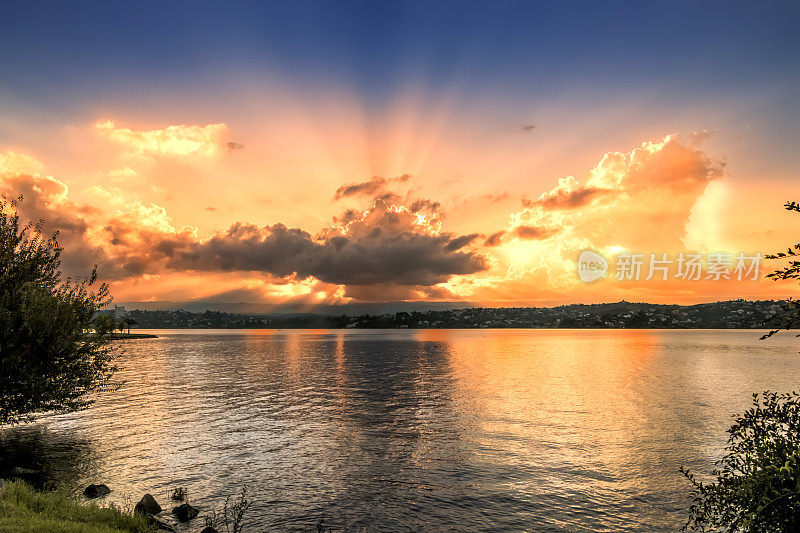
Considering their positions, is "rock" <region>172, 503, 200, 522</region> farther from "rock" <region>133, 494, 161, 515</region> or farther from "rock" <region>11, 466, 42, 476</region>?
"rock" <region>11, 466, 42, 476</region>

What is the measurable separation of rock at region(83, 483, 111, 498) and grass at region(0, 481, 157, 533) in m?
5.13

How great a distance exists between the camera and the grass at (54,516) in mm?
19081

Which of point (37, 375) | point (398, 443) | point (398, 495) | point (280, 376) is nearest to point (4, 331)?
point (37, 375)

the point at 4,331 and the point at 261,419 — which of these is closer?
the point at 4,331

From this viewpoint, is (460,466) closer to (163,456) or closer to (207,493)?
(207,493)

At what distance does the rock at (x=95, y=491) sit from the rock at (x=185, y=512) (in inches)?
258

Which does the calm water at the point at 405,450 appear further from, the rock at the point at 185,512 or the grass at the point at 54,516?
the grass at the point at 54,516

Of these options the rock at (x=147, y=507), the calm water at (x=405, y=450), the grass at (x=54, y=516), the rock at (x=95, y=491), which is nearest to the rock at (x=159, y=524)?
the grass at (x=54, y=516)

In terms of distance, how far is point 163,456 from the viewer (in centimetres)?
4097

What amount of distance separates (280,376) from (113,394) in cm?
3762

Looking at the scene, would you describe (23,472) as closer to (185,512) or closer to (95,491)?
(95,491)

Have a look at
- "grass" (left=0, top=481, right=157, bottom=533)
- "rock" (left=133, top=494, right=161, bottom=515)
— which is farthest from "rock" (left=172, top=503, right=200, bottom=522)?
"grass" (left=0, top=481, right=157, bottom=533)

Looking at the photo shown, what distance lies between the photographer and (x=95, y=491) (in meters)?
30.9

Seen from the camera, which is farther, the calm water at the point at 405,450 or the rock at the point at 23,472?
the rock at the point at 23,472
